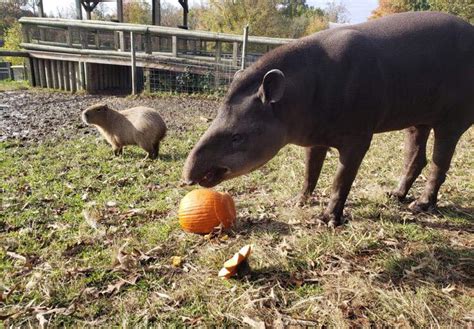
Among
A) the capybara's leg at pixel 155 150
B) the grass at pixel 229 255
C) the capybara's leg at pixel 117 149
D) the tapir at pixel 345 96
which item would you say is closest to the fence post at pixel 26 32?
the capybara's leg at pixel 117 149

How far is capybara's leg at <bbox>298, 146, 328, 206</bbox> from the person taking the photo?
3.74 meters

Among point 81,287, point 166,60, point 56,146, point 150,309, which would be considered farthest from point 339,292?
point 166,60

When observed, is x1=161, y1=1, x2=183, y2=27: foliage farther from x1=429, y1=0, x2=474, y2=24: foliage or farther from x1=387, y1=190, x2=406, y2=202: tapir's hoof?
x1=387, y1=190, x2=406, y2=202: tapir's hoof

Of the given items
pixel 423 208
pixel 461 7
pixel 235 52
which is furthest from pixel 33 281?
pixel 461 7

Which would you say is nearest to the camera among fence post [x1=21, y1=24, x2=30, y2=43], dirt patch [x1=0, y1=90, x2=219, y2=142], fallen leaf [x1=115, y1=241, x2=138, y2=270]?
fallen leaf [x1=115, y1=241, x2=138, y2=270]

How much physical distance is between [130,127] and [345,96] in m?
3.74

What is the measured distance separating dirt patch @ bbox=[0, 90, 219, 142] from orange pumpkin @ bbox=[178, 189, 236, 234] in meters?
4.43

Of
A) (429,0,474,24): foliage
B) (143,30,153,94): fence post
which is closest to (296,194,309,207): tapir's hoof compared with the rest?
(143,30,153,94): fence post

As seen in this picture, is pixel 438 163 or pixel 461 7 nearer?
pixel 438 163

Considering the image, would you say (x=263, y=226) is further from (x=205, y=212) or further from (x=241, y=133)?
(x=241, y=133)

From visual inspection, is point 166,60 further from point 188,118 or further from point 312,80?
point 312,80

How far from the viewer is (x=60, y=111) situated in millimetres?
8953

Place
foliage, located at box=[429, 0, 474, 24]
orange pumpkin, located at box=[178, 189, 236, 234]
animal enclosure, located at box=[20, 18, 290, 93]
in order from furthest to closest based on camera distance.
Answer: foliage, located at box=[429, 0, 474, 24]
animal enclosure, located at box=[20, 18, 290, 93]
orange pumpkin, located at box=[178, 189, 236, 234]

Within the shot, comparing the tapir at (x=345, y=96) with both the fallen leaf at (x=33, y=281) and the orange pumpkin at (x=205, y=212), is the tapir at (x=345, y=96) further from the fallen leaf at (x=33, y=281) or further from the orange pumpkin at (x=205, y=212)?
the fallen leaf at (x=33, y=281)
